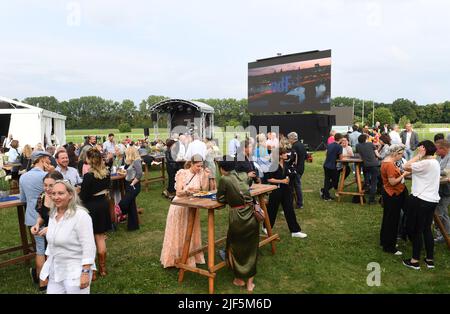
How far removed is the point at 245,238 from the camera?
3.58 meters

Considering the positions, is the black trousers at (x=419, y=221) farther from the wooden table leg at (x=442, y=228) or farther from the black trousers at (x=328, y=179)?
the black trousers at (x=328, y=179)

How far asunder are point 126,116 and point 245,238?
2870 inches

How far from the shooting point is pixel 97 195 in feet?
13.0

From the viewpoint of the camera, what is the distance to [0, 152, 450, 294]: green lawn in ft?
12.4

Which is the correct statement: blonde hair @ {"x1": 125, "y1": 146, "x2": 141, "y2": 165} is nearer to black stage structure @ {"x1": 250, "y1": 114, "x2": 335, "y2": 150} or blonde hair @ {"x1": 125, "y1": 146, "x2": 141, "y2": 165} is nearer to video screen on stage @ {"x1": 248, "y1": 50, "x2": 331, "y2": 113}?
video screen on stage @ {"x1": 248, "y1": 50, "x2": 331, "y2": 113}

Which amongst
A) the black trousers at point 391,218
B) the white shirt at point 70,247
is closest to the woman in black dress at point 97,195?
the white shirt at point 70,247

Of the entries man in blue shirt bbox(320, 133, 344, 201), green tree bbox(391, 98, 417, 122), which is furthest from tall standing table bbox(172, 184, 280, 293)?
green tree bbox(391, 98, 417, 122)

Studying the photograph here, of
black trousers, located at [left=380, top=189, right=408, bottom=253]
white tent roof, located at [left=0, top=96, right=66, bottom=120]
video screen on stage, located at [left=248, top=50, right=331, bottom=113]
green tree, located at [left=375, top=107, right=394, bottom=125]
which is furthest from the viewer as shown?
green tree, located at [left=375, top=107, right=394, bottom=125]

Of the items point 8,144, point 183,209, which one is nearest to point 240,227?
point 183,209

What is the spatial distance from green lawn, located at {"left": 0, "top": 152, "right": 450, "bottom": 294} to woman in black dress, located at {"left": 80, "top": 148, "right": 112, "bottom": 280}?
0.52 metres

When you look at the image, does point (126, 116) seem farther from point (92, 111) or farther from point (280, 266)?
point (280, 266)

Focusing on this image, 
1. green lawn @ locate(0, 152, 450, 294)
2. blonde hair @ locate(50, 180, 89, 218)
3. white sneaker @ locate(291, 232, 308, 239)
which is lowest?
green lawn @ locate(0, 152, 450, 294)
